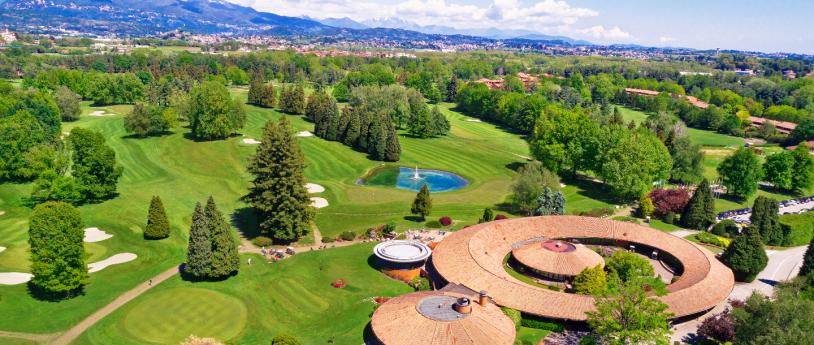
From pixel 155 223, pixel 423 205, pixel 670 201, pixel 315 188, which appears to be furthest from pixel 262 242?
pixel 670 201

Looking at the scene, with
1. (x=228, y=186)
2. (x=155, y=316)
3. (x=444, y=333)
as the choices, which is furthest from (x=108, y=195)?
(x=444, y=333)

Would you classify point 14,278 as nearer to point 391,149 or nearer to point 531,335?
point 531,335

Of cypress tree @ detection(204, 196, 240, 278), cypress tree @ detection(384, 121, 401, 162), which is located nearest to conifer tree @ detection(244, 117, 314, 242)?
cypress tree @ detection(204, 196, 240, 278)

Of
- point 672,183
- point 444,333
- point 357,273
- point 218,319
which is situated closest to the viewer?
point 444,333

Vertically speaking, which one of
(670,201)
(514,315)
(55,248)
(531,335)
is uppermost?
(55,248)

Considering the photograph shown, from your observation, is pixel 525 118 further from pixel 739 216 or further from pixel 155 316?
pixel 155 316

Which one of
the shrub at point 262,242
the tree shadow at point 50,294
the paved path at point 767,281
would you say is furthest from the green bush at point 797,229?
the tree shadow at point 50,294

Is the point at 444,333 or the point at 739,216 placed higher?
the point at 444,333
